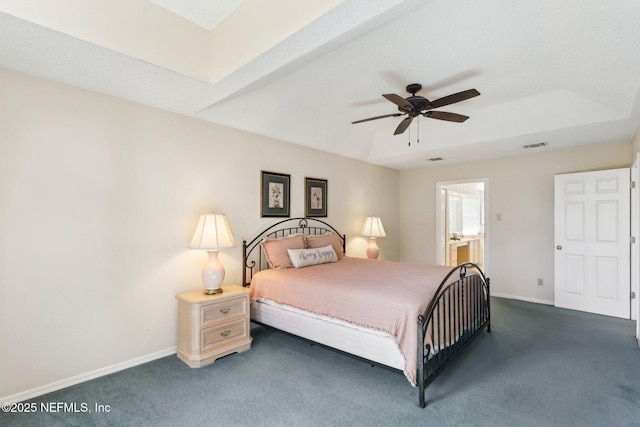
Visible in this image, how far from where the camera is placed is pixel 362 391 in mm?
2426

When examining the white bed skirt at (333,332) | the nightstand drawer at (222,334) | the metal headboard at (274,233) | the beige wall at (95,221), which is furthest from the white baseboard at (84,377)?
the metal headboard at (274,233)

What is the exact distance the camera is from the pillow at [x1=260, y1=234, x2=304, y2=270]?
3.72 m

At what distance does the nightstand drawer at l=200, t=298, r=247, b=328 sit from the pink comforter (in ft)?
1.06

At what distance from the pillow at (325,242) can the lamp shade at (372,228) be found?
929 millimetres

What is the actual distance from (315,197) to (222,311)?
2267 millimetres

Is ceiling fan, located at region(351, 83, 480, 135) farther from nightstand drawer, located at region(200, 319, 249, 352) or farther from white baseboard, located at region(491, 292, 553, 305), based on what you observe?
white baseboard, located at region(491, 292, 553, 305)

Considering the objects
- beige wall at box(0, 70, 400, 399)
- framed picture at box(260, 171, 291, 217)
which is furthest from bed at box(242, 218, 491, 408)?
beige wall at box(0, 70, 400, 399)

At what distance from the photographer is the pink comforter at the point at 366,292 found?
2.32 meters

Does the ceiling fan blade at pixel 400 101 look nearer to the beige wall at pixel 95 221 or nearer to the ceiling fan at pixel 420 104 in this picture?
the ceiling fan at pixel 420 104

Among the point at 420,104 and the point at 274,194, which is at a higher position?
the point at 420,104

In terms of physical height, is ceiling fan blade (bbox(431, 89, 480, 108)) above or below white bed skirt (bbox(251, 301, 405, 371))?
above

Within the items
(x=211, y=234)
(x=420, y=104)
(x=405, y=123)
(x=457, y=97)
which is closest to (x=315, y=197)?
(x=405, y=123)

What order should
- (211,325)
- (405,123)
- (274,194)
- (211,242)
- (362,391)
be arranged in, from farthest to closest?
(274,194)
(405,123)
(211,242)
(211,325)
(362,391)

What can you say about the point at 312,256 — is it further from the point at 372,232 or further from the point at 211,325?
the point at 372,232
